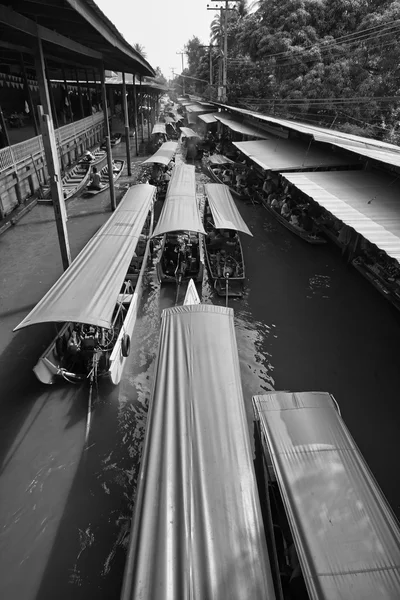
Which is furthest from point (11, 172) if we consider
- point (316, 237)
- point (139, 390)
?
point (316, 237)

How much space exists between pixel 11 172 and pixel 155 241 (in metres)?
6.82

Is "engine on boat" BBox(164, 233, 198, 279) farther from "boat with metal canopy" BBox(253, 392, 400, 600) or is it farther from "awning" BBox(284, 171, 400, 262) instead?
"boat with metal canopy" BBox(253, 392, 400, 600)

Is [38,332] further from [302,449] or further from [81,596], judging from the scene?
[302,449]

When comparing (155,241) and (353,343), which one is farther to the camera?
(155,241)

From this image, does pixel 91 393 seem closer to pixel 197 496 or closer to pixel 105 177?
pixel 197 496

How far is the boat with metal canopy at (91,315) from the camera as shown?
7164 mm

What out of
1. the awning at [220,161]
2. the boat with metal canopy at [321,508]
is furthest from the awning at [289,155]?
Result: the boat with metal canopy at [321,508]

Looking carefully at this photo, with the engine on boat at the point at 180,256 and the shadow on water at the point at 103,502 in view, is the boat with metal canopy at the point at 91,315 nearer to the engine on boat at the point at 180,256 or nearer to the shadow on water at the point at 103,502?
the shadow on water at the point at 103,502

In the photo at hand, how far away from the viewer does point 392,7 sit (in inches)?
739

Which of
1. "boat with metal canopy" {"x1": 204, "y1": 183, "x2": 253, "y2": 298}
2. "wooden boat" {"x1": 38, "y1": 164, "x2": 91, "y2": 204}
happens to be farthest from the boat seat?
"wooden boat" {"x1": 38, "y1": 164, "x2": 91, "y2": 204}

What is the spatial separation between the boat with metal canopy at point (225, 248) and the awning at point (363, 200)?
277cm

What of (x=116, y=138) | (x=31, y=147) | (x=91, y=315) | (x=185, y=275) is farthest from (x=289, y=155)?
(x=116, y=138)

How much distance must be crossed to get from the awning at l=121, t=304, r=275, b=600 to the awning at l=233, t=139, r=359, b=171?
1202cm

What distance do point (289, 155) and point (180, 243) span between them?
884 cm
